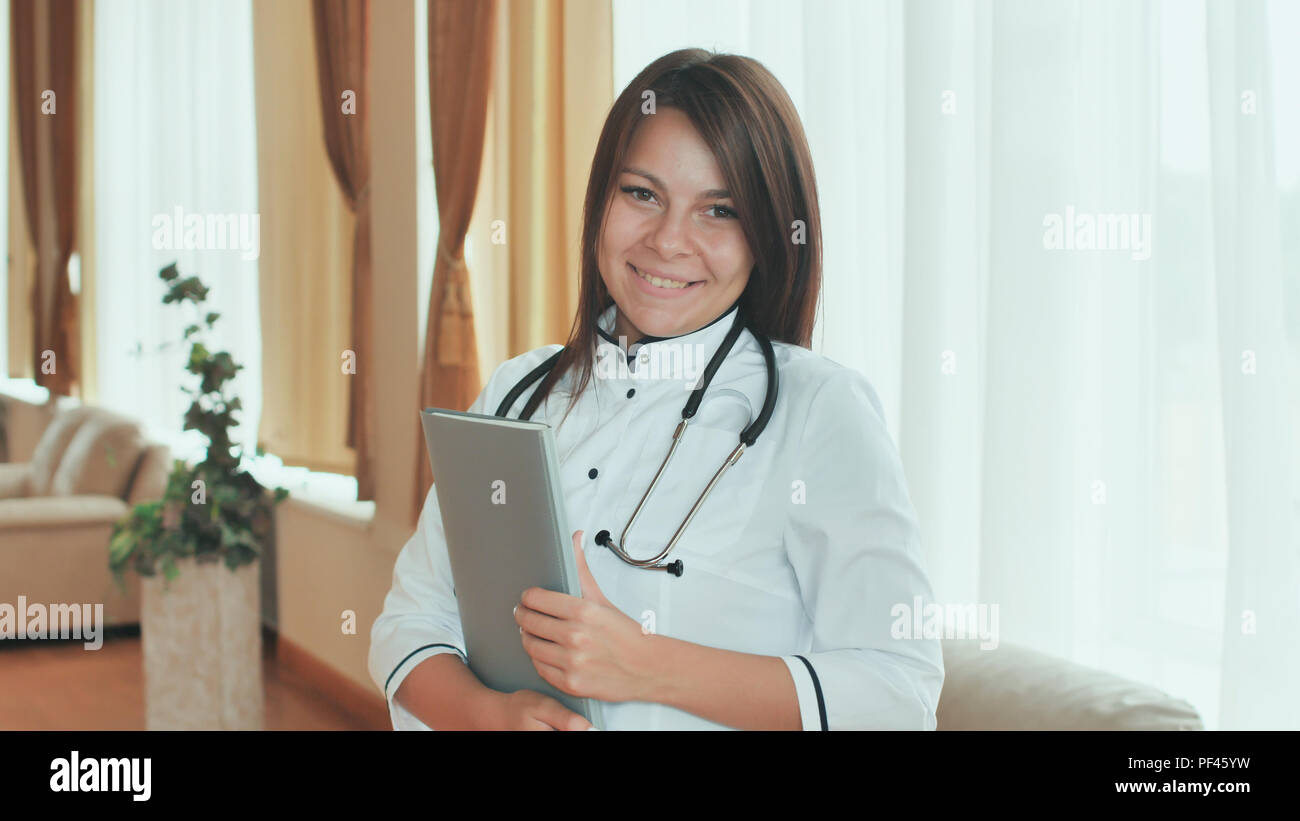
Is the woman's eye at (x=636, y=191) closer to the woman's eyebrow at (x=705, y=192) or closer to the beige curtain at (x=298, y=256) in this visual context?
the woman's eyebrow at (x=705, y=192)

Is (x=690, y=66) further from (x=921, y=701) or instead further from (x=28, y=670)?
(x=28, y=670)

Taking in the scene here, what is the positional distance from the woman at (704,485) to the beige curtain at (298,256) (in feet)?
8.44

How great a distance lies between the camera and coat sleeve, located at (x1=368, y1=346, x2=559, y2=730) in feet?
3.68

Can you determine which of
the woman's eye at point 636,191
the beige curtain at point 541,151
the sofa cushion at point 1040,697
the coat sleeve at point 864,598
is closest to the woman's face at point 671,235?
the woman's eye at point 636,191

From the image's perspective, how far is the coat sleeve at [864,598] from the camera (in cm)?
95

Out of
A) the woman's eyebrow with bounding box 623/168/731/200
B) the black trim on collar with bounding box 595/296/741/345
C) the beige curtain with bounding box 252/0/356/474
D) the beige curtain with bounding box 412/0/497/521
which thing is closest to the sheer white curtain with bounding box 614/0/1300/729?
the black trim on collar with bounding box 595/296/741/345

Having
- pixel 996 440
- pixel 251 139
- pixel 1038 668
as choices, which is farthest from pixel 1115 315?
pixel 251 139

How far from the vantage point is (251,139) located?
439 centimetres

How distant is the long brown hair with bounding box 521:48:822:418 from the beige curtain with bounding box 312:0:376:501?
232 cm

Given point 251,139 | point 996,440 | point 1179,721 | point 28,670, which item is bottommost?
point 28,670

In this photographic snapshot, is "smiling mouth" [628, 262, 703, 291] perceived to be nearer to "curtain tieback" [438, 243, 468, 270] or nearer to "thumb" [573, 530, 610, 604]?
"thumb" [573, 530, 610, 604]

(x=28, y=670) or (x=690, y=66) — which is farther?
(x=28, y=670)

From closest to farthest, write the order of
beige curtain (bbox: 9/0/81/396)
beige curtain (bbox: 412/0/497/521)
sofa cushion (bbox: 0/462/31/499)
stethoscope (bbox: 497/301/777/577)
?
1. stethoscope (bbox: 497/301/777/577)
2. beige curtain (bbox: 412/0/497/521)
3. sofa cushion (bbox: 0/462/31/499)
4. beige curtain (bbox: 9/0/81/396)

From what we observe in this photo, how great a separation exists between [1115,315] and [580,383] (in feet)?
2.47
